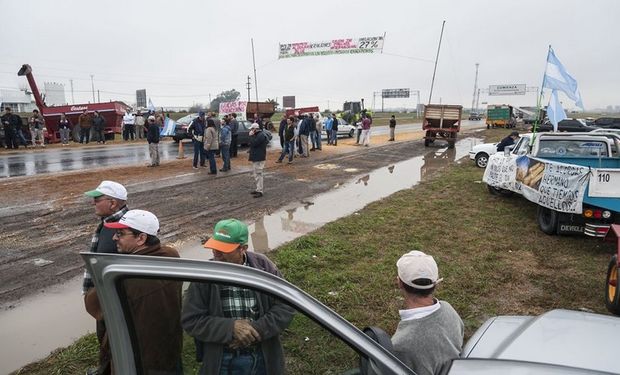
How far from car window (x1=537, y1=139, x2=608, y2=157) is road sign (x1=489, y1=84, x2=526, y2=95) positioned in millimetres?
89303

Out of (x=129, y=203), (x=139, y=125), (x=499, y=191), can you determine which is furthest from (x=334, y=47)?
(x=129, y=203)

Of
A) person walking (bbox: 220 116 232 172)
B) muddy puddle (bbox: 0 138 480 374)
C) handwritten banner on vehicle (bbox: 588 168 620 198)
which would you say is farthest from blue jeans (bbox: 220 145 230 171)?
handwritten banner on vehicle (bbox: 588 168 620 198)

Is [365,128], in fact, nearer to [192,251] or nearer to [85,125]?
[85,125]

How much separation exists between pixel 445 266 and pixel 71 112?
23.9 meters

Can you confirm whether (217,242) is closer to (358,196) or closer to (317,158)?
(358,196)

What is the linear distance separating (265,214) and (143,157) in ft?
34.7

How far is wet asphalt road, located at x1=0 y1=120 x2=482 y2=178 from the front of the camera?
14.0 meters

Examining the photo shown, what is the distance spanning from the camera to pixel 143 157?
17.7 metres

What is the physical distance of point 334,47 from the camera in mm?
36000

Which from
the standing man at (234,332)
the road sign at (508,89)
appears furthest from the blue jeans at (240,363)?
the road sign at (508,89)

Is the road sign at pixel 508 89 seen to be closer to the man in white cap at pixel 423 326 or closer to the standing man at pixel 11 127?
the standing man at pixel 11 127

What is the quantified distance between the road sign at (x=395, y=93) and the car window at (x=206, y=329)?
3839 inches

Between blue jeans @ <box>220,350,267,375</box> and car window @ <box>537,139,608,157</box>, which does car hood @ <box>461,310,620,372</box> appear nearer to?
blue jeans @ <box>220,350,267,375</box>

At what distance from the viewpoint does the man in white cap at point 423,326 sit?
2.15 metres
